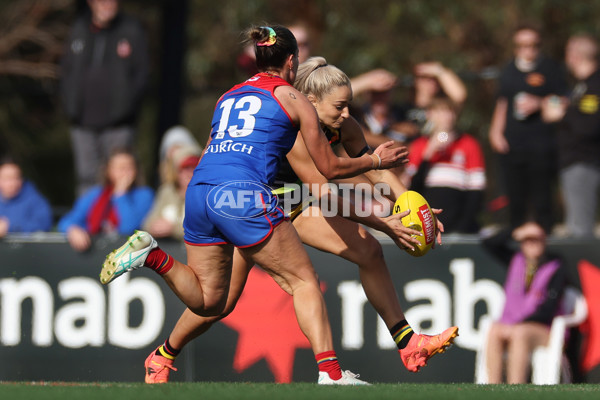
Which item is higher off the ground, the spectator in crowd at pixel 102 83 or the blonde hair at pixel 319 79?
the spectator in crowd at pixel 102 83

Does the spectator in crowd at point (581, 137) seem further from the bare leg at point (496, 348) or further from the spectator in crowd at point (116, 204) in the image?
the spectator in crowd at point (116, 204)

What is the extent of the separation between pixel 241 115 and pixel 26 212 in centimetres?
470

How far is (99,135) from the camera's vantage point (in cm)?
1079

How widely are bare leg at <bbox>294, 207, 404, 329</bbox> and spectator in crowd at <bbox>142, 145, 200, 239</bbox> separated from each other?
2.89 m

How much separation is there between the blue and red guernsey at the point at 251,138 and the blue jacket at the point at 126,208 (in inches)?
147

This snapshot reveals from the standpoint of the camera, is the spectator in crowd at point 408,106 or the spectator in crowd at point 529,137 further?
the spectator in crowd at point 408,106

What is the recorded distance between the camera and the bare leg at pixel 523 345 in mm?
8828

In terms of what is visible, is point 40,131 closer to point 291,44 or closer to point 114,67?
point 114,67

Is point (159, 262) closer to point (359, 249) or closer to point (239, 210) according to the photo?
point (239, 210)

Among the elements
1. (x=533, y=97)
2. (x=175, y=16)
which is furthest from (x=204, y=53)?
(x=533, y=97)

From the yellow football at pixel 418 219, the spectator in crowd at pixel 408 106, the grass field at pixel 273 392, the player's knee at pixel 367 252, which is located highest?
the spectator in crowd at pixel 408 106

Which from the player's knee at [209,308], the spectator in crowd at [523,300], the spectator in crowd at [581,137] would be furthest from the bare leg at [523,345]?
the player's knee at [209,308]

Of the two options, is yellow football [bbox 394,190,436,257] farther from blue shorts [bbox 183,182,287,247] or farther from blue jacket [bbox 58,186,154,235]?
blue jacket [bbox 58,186,154,235]

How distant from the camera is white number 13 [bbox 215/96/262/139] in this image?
6043mm
